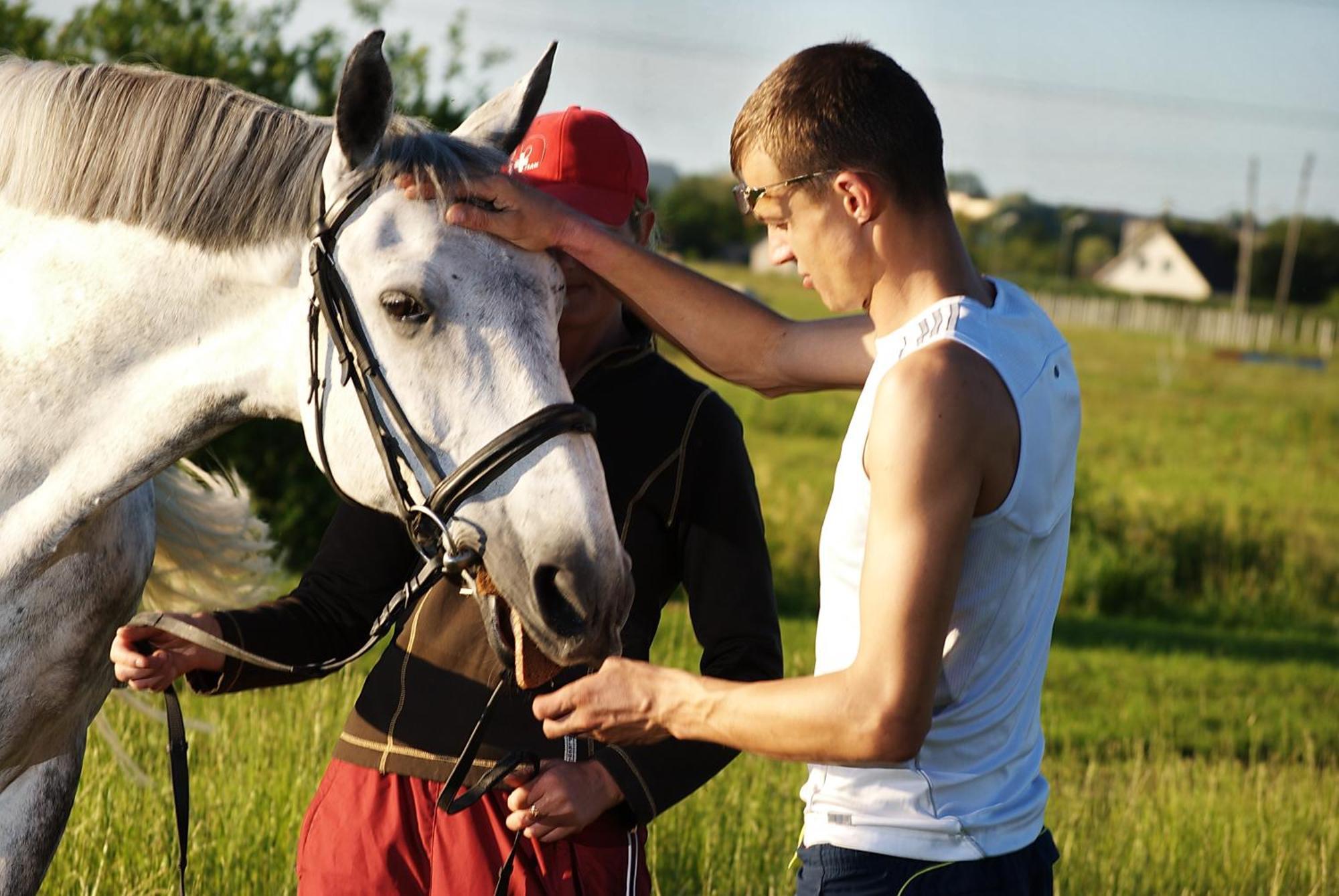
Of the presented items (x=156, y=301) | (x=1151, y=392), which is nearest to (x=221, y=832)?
(x=156, y=301)

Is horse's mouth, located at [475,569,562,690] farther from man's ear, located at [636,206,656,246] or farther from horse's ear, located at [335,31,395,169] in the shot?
man's ear, located at [636,206,656,246]

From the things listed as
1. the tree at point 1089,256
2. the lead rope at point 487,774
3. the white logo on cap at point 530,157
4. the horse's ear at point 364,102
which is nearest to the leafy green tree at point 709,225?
the tree at point 1089,256

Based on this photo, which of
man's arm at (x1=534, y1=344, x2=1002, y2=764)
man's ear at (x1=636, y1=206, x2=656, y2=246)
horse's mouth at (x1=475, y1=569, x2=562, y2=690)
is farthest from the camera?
man's ear at (x1=636, y1=206, x2=656, y2=246)

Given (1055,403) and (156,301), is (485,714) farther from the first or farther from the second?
(1055,403)

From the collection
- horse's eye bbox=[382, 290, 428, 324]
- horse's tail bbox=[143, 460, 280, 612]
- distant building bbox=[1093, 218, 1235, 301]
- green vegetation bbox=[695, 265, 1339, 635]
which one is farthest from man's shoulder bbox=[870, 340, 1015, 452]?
distant building bbox=[1093, 218, 1235, 301]

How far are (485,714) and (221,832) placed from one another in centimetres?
220

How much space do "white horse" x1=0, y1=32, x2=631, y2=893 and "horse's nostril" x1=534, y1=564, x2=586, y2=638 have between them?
0.03 m

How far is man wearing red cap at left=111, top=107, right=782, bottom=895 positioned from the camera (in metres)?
2.31

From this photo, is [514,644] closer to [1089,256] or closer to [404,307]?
[404,307]

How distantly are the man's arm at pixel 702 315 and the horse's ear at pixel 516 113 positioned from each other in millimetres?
226

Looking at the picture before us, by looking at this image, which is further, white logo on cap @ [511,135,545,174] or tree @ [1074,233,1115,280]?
tree @ [1074,233,1115,280]

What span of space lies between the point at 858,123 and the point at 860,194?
100 millimetres

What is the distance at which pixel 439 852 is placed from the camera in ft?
7.57

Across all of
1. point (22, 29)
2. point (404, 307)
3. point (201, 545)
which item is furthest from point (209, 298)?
point (22, 29)
